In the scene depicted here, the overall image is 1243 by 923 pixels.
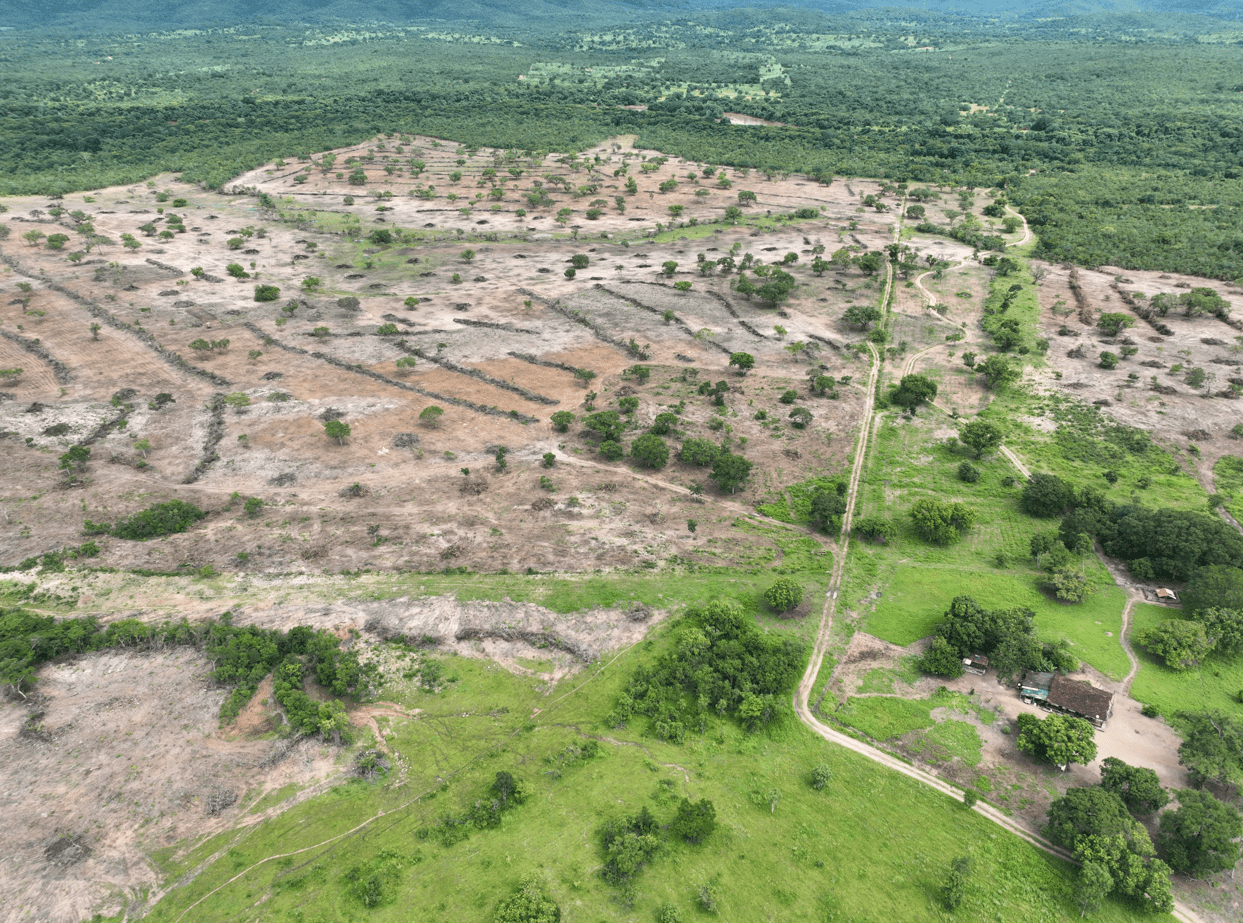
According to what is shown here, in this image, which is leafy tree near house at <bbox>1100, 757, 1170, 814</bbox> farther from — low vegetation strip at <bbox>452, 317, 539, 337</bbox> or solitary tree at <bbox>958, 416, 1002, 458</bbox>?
low vegetation strip at <bbox>452, 317, 539, 337</bbox>

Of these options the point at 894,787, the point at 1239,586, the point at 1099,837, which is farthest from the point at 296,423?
the point at 1239,586

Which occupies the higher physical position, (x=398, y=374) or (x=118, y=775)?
(x=398, y=374)

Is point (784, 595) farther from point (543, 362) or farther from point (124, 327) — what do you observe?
point (124, 327)

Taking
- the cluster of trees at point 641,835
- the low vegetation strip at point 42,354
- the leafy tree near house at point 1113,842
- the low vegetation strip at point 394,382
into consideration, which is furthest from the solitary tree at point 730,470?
the low vegetation strip at point 42,354

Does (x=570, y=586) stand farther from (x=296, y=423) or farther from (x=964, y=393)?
(x=964, y=393)

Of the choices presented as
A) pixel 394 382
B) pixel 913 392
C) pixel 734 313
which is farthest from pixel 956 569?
pixel 394 382
